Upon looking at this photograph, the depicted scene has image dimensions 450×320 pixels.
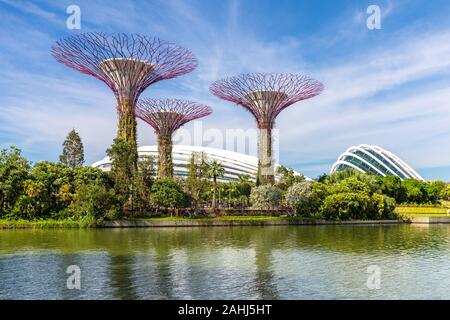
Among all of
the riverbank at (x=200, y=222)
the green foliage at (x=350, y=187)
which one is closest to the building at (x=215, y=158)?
the green foliage at (x=350, y=187)

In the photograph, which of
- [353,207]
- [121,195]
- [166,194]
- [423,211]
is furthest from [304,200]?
[121,195]

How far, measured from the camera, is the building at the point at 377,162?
124688 millimetres

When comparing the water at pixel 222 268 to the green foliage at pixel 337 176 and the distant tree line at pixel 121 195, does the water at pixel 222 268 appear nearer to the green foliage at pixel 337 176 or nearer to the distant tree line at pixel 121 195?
the distant tree line at pixel 121 195

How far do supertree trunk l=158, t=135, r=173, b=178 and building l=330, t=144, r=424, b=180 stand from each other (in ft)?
218

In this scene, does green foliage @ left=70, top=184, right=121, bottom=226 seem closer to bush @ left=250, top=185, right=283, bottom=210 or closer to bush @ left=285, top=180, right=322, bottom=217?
bush @ left=250, top=185, right=283, bottom=210

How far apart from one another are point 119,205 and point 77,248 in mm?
20735

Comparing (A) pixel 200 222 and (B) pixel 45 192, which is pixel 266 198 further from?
(B) pixel 45 192

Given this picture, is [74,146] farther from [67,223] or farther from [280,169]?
[280,169]

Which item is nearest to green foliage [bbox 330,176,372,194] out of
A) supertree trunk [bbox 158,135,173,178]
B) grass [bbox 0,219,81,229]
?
supertree trunk [bbox 158,135,173,178]

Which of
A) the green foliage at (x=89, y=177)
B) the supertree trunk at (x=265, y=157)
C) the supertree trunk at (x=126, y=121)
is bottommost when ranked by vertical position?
the green foliage at (x=89, y=177)

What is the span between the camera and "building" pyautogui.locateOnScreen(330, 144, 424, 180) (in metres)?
125

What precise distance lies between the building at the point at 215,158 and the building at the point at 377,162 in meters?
28.4
